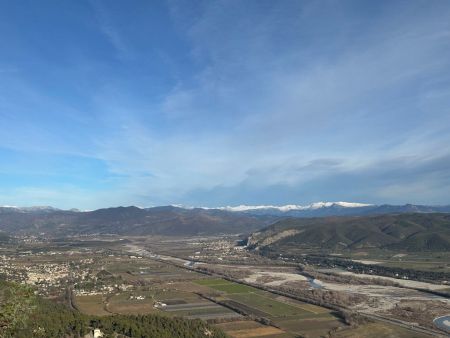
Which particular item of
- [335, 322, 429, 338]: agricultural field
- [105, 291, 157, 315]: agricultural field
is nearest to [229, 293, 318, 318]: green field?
[335, 322, 429, 338]: agricultural field

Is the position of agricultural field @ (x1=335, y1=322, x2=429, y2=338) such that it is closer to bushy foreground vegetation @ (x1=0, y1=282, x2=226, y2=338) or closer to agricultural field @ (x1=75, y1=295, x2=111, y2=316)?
bushy foreground vegetation @ (x1=0, y1=282, x2=226, y2=338)

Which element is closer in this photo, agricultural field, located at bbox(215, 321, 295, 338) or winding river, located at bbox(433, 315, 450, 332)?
agricultural field, located at bbox(215, 321, 295, 338)

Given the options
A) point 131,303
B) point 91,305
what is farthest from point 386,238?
point 91,305

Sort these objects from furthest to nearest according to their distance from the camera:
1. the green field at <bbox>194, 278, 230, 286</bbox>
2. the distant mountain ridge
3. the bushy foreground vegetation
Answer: the distant mountain ridge
the green field at <bbox>194, 278, 230, 286</bbox>
the bushy foreground vegetation

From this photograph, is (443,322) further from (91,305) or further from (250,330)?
(91,305)

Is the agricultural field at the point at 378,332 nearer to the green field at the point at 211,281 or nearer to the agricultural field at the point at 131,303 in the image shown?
the agricultural field at the point at 131,303

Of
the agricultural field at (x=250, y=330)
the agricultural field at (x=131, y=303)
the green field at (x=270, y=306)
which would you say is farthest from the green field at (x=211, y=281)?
the agricultural field at (x=250, y=330)

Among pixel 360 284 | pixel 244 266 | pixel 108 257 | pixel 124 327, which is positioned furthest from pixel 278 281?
pixel 108 257

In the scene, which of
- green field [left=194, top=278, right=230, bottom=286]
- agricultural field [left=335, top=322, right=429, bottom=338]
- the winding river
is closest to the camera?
agricultural field [left=335, top=322, right=429, bottom=338]

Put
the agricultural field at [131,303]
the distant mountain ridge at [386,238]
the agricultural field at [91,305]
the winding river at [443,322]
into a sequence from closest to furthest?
the winding river at [443,322], the agricultural field at [91,305], the agricultural field at [131,303], the distant mountain ridge at [386,238]

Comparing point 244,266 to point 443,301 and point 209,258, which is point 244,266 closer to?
point 209,258

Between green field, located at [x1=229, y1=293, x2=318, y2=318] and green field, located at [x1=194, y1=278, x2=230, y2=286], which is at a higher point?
green field, located at [x1=194, y1=278, x2=230, y2=286]
